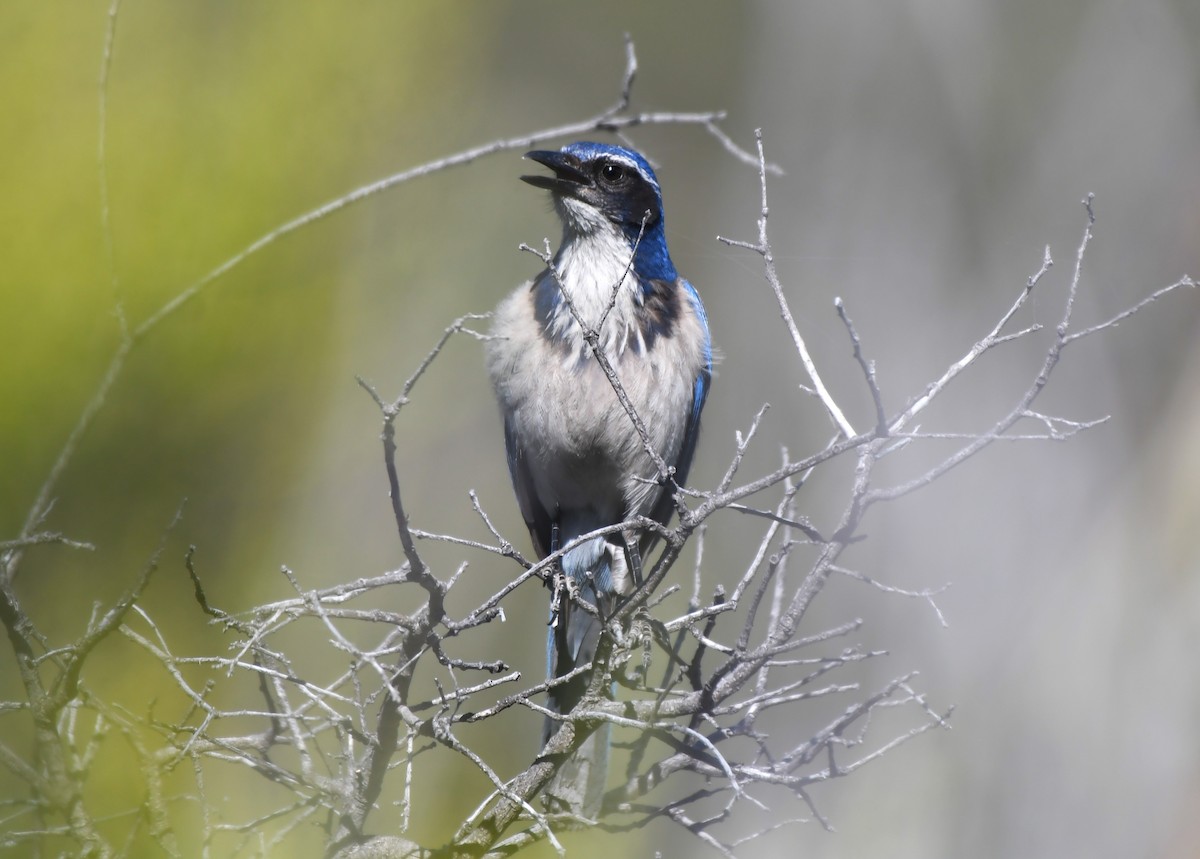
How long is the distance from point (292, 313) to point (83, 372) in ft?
6.57

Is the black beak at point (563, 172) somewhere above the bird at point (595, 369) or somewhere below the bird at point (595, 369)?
above

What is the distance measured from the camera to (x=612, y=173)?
4016mm

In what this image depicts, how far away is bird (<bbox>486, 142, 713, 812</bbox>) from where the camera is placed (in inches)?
148

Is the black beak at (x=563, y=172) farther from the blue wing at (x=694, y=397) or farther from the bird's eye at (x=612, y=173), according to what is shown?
the blue wing at (x=694, y=397)

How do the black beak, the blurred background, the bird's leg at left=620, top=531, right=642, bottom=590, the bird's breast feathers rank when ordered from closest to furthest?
the bird's leg at left=620, top=531, right=642, bottom=590, the bird's breast feathers, the black beak, the blurred background

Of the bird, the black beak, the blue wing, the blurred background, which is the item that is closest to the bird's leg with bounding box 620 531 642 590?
the bird

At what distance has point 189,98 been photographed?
6508 mm

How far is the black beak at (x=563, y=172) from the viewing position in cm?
391

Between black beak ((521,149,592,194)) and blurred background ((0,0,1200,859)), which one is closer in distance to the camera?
black beak ((521,149,592,194))

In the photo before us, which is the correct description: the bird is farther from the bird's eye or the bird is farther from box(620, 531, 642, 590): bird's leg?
box(620, 531, 642, 590): bird's leg

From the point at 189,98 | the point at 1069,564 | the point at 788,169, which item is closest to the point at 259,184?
the point at 189,98

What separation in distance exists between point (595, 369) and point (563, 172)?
31.0 inches

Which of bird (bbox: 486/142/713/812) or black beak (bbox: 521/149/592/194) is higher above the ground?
black beak (bbox: 521/149/592/194)

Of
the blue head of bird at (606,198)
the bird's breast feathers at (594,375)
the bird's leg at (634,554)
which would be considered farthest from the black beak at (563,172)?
the bird's leg at (634,554)
